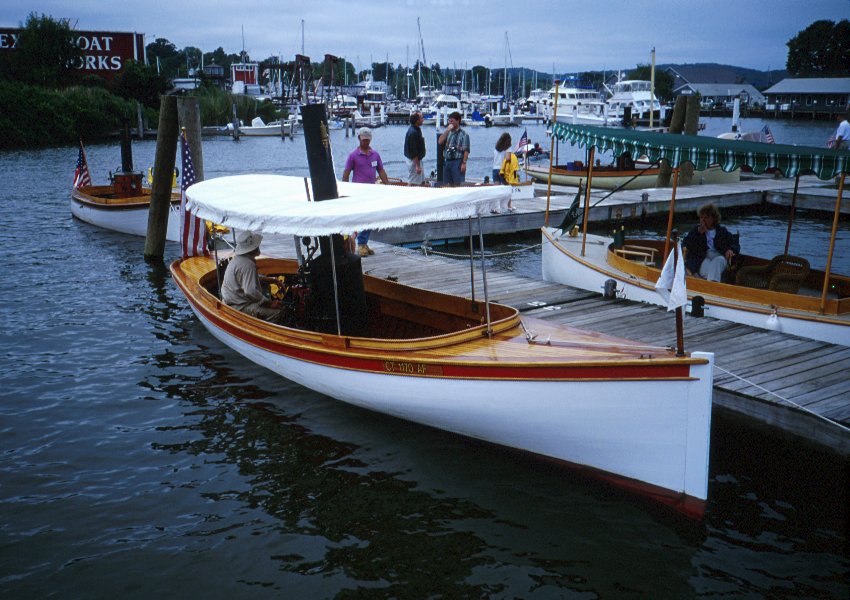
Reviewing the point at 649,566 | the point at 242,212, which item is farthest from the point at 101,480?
the point at 649,566

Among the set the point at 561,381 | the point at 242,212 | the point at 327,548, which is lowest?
the point at 327,548

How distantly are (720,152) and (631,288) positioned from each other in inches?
95.6

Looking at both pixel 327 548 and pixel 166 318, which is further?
pixel 166 318

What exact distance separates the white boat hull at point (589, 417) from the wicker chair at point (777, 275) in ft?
15.5

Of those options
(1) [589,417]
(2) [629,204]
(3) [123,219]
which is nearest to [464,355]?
(1) [589,417]

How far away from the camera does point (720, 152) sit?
31.1 ft

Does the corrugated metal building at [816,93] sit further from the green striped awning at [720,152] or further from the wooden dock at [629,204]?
the green striped awning at [720,152]

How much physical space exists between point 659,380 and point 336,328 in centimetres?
398

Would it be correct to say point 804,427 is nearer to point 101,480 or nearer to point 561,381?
point 561,381

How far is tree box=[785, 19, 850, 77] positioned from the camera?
387 ft

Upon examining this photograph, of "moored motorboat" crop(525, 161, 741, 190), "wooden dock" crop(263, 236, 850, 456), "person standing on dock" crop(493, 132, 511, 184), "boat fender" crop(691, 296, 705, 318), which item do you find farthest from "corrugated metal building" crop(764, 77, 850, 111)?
"boat fender" crop(691, 296, 705, 318)

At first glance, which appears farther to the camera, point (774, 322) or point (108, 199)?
point (108, 199)

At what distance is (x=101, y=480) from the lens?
7254mm

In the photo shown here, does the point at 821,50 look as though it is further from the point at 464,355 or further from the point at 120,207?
the point at 464,355
